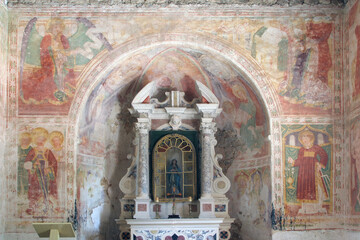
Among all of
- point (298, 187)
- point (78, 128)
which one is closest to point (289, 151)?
point (298, 187)

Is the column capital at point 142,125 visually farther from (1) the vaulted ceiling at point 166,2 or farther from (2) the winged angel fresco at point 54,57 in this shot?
(1) the vaulted ceiling at point 166,2

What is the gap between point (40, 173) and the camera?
1134 cm

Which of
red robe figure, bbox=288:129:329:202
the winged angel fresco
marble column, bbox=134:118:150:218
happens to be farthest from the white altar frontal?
red robe figure, bbox=288:129:329:202

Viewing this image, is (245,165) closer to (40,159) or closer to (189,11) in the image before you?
(189,11)

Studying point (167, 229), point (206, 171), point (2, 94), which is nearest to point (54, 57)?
point (2, 94)

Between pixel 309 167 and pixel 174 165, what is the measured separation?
10.1 feet

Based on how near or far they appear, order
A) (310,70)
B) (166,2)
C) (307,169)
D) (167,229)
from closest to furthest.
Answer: (307,169) → (167,229) → (310,70) → (166,2)

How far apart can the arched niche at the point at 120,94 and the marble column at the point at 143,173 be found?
62cm

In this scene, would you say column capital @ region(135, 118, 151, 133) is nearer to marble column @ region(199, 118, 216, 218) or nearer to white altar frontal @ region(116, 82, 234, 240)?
white altar frontal @ region(116, 82, 234, 240)

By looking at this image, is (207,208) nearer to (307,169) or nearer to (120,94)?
(307,169)

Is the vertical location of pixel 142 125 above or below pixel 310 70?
below

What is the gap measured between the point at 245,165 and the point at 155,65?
3122mm

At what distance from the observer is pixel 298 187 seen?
452 inches

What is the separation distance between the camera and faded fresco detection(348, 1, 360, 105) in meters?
11.0
